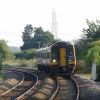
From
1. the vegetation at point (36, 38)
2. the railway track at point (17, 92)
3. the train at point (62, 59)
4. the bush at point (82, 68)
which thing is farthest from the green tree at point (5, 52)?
the railway track at point (17, 92)

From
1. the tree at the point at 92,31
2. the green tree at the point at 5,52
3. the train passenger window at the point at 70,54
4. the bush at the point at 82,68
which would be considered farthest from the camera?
the green tree at the point at 5,52

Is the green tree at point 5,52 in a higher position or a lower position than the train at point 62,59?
higher

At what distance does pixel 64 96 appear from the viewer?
21.4 metres

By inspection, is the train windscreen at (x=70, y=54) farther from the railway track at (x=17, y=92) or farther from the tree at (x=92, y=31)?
the tree at (x=92, y=31)

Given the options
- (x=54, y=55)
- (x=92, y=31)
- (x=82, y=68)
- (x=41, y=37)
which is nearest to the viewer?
(x=54, y=55)

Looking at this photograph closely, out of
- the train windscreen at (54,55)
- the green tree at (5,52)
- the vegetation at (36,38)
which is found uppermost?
the vegetation at (36,38)

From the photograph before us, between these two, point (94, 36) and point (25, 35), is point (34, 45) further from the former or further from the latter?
point (94, 36)

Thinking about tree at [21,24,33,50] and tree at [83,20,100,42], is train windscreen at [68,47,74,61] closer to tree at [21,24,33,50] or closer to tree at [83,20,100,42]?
tree at [83,20,100,42]

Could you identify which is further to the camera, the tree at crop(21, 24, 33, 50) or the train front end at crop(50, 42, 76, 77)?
the tree at crop(21, 24, 33, 50)

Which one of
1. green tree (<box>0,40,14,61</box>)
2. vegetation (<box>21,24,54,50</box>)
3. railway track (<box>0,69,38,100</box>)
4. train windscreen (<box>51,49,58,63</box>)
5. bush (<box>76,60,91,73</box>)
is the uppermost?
vegetation (<box>21,24,54,50</box>)

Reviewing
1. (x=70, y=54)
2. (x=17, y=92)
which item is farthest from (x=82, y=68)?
(x=17, y=92)

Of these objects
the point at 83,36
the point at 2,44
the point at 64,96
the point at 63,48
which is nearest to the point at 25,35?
the point at 2,44

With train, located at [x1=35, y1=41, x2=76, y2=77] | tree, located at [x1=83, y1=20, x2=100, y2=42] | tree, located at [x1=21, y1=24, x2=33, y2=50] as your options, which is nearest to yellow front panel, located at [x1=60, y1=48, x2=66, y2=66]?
train, located at [x1=35, y1=41, x2=76, y2=77]

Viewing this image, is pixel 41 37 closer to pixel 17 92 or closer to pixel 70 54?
pixel 70 54
